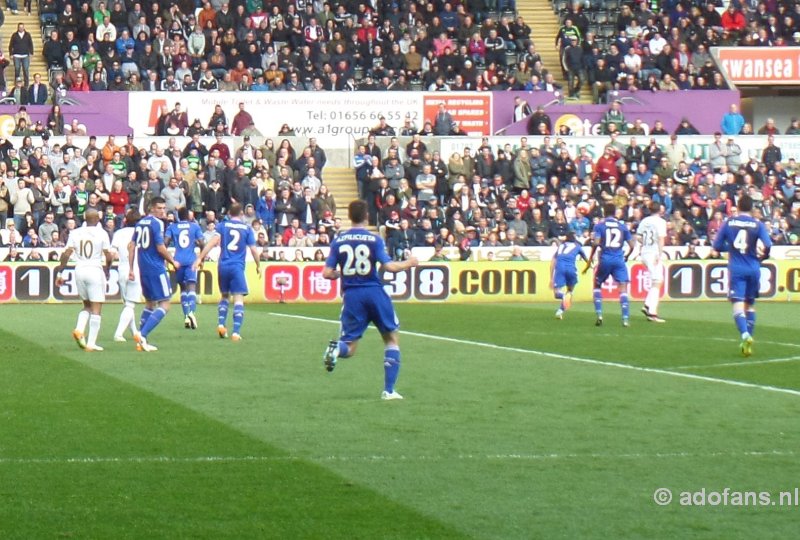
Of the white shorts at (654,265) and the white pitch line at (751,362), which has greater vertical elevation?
the white shorts at (654,265)

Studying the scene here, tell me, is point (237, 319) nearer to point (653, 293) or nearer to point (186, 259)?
point (186, 259)

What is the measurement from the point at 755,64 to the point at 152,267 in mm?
27429

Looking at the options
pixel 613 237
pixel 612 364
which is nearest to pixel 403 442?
pixel 612 364

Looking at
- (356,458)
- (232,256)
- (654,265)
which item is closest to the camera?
(356,458)

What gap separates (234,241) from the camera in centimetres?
2106

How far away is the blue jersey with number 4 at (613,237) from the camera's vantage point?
2448cm

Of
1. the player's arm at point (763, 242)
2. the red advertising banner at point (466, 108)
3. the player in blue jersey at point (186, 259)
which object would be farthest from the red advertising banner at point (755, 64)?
the player's arm at point (763, 242)

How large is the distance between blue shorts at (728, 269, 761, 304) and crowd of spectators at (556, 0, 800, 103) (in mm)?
22321

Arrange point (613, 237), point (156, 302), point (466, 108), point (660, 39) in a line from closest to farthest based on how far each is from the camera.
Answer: point (156, 302), point (613, 237), point (466, 108), point (660, 39)

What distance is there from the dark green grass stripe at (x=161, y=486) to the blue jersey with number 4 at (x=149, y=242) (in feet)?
18.5

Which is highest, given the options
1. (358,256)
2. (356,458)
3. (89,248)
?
(358,256)

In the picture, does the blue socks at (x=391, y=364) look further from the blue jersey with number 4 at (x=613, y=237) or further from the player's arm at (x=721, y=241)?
the blue jersey with number 4 at (x=613, y=237)

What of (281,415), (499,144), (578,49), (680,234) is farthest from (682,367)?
(578,49)

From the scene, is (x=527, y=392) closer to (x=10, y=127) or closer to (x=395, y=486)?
(x=395, y=486)
